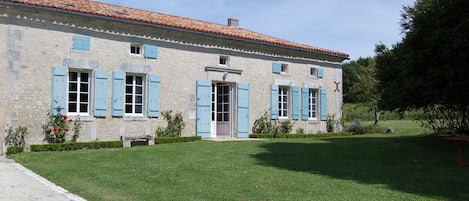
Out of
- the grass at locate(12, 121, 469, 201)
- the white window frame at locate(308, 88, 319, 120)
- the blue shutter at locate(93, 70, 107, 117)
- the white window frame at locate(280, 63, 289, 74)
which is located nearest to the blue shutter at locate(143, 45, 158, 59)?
the blue shutter at locate(93, 70, 107, 117)

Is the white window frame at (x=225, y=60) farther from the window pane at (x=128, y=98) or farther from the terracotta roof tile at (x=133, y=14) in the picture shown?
the window pane at (x=128, y=98)

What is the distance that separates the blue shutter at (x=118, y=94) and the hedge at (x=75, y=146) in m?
1.03

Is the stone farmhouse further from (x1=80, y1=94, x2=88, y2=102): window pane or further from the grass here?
the grass

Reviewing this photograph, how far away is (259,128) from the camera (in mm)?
17203

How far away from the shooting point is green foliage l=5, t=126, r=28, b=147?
1177 centimetres

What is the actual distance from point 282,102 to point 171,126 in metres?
5.41

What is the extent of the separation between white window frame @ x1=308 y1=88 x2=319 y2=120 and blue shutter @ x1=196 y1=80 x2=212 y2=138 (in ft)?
17.5

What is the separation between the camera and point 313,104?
761 inches

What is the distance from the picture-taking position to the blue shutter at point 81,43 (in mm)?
13016

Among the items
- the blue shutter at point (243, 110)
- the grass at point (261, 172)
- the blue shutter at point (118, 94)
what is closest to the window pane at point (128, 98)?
the blue shutter at point (118, 94)

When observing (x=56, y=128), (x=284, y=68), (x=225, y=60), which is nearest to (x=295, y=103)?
(x=284, y=68)

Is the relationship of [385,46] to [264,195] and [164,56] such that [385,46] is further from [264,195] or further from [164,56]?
[264,195]

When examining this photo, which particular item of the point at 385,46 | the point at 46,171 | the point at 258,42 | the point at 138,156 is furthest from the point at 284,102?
the point at 46,171

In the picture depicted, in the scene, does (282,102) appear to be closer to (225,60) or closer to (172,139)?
(225,60)
